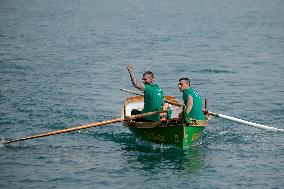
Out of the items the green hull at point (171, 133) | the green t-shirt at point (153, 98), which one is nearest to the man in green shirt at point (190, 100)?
the green hull at point (171, 133)

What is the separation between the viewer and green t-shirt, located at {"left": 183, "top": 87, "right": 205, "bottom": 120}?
24.8 meters

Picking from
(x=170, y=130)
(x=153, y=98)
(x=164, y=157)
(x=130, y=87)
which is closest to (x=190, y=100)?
(x=170, y=130)

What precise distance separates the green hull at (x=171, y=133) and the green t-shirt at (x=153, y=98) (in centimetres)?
56

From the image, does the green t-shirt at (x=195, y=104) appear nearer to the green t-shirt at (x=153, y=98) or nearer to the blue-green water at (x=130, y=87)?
the green t-shirt at (x=153, y=98)

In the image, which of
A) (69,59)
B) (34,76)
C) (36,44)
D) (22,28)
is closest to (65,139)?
(34,76)

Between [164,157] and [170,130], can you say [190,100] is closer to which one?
[170,130]

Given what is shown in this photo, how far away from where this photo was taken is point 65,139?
28.2 meters

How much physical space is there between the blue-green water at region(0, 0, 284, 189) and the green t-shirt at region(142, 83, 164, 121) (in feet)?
4.95

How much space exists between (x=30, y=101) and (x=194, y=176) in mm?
13519

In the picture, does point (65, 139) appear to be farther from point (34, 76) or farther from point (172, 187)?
point (34, 76)

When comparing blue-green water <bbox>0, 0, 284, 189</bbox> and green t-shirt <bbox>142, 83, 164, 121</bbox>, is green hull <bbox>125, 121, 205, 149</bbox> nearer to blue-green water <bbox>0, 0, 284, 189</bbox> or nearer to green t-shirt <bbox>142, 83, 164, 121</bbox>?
blue-green water <bbox>0, 0, 284, 189</bbox>

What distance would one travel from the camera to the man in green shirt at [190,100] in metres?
24.8

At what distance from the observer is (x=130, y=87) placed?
1548 inches

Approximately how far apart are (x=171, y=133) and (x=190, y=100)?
1405 millimetres
